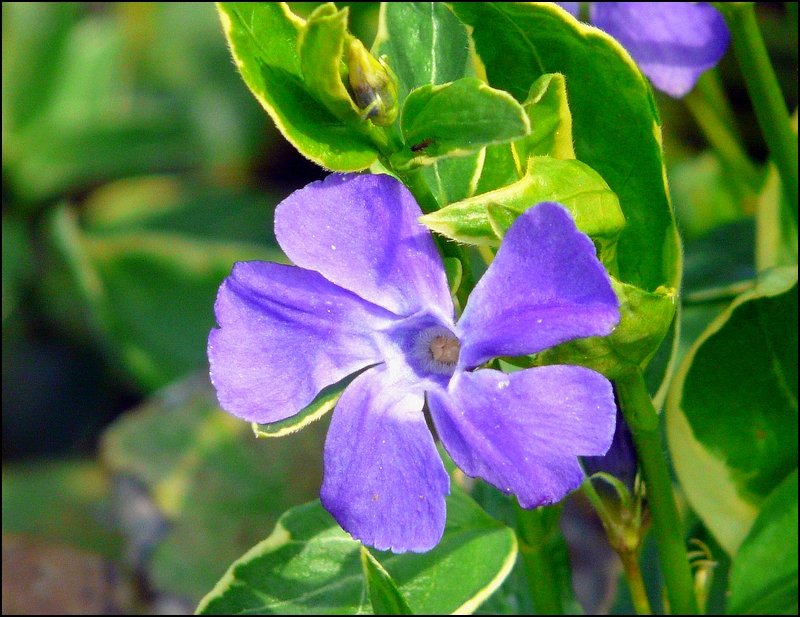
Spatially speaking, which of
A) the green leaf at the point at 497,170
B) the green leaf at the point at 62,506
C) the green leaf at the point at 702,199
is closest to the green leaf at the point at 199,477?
the green leaf at the point at 62,506

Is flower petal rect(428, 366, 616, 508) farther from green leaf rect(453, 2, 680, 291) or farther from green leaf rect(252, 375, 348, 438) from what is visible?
green leaf rect(453, 2, 680, 291)

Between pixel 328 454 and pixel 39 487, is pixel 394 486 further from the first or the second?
pixel 39 487

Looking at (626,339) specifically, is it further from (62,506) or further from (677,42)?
(62,506)

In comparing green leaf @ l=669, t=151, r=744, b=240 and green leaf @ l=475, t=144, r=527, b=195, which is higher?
green leaf @ l=475, t=144, r=527, b=195

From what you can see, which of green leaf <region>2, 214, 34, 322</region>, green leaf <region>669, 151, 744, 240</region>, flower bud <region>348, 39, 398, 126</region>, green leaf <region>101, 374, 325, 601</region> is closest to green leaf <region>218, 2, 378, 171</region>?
flower bud <region>348, 39, 398, 126</region>

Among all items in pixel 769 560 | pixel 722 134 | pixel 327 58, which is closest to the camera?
pixel 327 58

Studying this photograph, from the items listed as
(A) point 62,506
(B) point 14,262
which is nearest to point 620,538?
(A) point 62,506

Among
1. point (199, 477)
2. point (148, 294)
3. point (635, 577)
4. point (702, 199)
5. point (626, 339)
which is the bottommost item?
point (199, 477)

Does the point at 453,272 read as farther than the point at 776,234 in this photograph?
No
